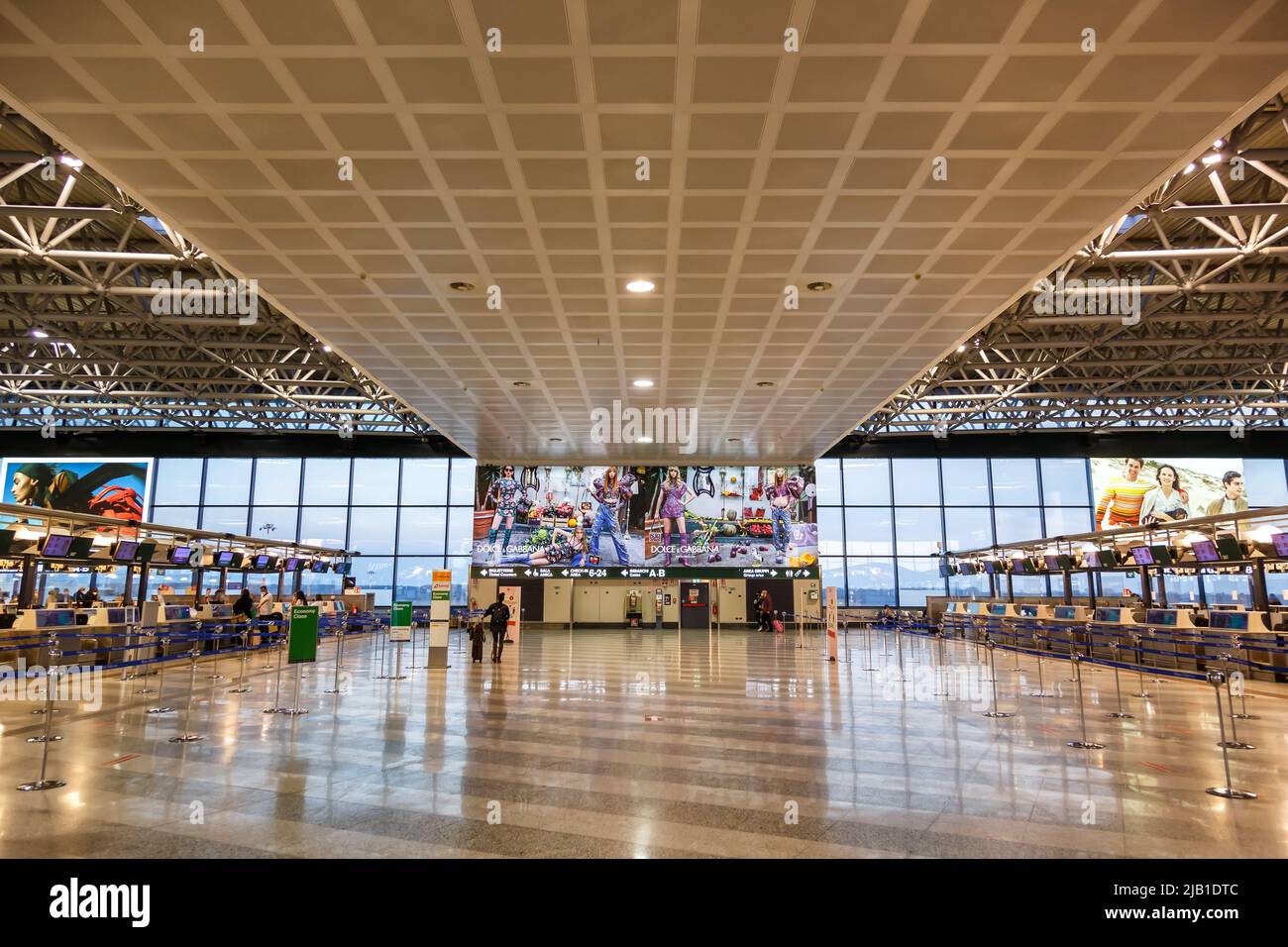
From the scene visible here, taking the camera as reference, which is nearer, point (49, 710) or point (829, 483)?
point (49, 710)

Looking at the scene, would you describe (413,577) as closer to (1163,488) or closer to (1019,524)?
(1019,524)

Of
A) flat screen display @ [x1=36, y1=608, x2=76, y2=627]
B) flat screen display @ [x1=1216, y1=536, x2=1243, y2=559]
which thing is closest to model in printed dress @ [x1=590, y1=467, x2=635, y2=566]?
flat screen display @ [x1=36, y1=608, x2=76, y2=627]

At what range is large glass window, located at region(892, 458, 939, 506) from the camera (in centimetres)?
3606

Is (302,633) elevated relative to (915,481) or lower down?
lower down

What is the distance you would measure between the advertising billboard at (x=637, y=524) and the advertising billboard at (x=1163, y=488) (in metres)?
16.8

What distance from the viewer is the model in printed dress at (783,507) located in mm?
29078

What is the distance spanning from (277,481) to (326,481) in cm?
236

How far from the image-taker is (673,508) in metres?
29.2

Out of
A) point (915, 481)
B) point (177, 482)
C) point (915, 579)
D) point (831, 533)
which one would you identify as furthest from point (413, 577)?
point (915, 481)

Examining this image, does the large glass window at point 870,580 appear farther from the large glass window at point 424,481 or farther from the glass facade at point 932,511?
the large glass window at point 424,481

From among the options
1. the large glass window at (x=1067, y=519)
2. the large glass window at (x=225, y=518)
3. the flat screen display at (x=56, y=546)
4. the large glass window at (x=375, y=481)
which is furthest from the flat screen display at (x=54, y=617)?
the large glass window at (x=1067, y=519)

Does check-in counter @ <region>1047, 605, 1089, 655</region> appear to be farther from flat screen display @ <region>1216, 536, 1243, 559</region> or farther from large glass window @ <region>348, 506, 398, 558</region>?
large glass window @ <region>348, 506, 398, 558</region>

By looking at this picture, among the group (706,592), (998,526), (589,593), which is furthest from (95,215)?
(998,526)

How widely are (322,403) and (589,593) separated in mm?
14521
